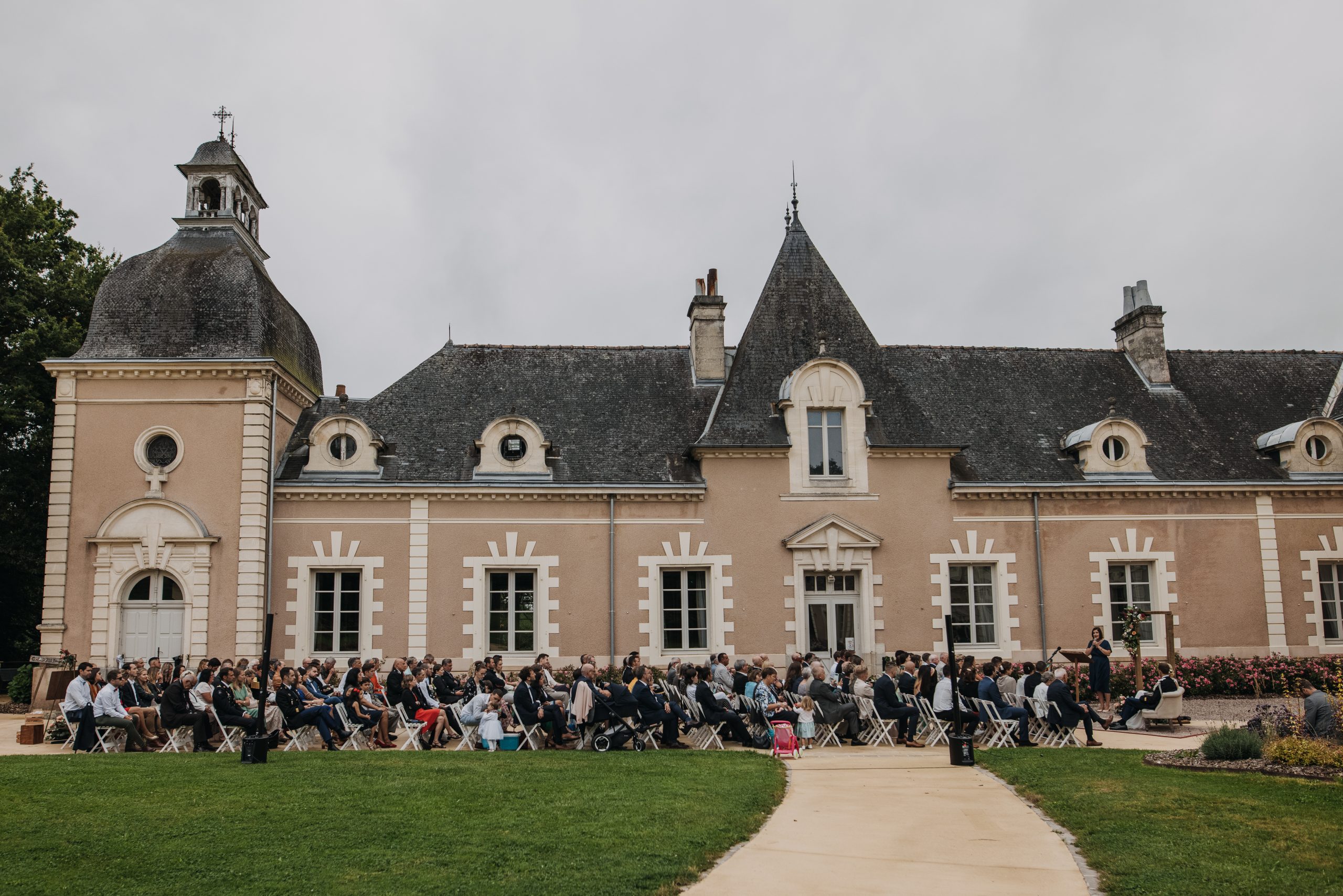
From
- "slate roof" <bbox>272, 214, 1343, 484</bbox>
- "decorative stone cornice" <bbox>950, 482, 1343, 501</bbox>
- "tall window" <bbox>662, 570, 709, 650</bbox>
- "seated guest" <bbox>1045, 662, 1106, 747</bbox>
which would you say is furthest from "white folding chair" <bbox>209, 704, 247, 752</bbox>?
"decorative stone cornice" <bbox>950, 482, 1343, 501</bbox>

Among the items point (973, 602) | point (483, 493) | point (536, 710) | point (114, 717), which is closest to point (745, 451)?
point (483, 493)

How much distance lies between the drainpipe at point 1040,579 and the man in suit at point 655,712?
30.7ft

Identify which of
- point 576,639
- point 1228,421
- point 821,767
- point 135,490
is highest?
point 1228,421

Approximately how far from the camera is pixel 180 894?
6.42 metres

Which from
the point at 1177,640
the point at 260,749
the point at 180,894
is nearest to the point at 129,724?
the point at 260,749

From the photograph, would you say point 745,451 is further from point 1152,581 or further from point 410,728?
point 410,728

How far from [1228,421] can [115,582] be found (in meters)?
22.0

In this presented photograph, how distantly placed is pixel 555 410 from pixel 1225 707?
43.5 feet

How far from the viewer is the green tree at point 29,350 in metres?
23.3

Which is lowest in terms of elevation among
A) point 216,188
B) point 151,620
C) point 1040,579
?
point 151,620

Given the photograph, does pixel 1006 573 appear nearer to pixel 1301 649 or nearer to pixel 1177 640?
pixel 1177 640

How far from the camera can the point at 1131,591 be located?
Answer: 67.1ft

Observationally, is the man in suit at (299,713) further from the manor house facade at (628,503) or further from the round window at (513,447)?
the round window at (513,447)

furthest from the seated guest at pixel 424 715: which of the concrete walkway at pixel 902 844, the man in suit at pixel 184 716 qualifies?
the concrete walkway at pixel 902 844
